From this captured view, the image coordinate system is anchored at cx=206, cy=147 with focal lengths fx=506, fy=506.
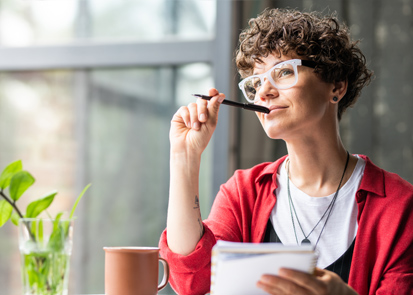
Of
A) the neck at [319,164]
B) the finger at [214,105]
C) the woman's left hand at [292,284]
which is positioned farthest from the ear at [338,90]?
the woman's left hand at [292,284]

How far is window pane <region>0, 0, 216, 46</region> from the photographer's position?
2.62 meters

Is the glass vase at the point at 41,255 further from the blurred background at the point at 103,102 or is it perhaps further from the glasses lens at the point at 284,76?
the blurred background at the point at 103,102

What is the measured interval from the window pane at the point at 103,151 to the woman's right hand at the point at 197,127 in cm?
129

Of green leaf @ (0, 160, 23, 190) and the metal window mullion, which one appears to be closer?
green leaf @ (0, 160, 23, 190)

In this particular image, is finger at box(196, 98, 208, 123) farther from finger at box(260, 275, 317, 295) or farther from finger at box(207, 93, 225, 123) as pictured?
finger at box(260, 275, 317, 295)

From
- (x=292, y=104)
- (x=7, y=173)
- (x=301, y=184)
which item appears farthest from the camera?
(x=301, y=184)

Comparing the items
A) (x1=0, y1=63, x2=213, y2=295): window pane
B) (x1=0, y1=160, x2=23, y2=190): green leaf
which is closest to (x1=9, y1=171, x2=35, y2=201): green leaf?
(x1=0, y1=160, x2=23, y2=190): green leaf

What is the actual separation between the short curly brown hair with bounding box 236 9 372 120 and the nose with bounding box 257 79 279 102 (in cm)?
11

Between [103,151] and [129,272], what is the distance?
175 centimetres

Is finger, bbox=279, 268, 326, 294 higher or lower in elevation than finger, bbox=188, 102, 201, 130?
lower

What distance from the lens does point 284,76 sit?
4.59 ft

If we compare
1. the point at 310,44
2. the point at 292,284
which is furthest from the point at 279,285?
the point at 310,44

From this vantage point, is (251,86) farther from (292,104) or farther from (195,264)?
(195,264)

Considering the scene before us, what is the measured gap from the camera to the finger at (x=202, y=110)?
1.28m
